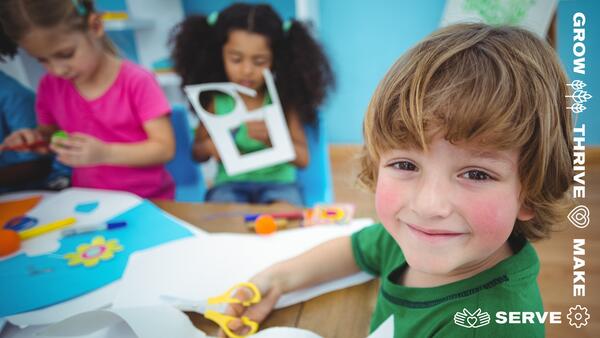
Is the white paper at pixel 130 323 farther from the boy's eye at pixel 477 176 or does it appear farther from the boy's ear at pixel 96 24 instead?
the boy's ear at pixel 96 24

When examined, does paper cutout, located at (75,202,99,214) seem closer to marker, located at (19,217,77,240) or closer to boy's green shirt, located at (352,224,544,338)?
marker, located at (19,217,77,240)

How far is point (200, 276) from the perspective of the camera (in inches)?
20.7

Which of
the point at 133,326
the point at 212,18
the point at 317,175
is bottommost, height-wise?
the point at 317,175

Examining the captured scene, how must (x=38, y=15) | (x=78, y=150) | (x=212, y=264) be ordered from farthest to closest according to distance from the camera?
(x=78, y=150) → (x=38, y=15) → (x=212, y=264)

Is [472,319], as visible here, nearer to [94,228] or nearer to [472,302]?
[472,302]

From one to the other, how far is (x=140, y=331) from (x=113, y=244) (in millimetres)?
229

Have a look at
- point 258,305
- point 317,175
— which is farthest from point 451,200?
point 317,175

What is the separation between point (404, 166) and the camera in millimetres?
358

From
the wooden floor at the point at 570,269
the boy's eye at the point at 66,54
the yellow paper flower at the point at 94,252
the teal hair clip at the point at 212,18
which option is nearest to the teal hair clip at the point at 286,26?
the teal hair clip at the point at 212,18

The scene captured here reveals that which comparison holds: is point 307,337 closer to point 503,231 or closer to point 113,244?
point 503,231

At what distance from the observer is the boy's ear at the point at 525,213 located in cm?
36

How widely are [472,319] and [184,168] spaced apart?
2.38 ft

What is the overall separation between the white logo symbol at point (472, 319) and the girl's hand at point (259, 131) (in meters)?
0.51

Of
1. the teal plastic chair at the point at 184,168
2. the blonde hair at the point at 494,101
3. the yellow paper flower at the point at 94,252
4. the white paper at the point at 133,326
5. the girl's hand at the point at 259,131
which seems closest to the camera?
the blonde hair at the point at 494,101
